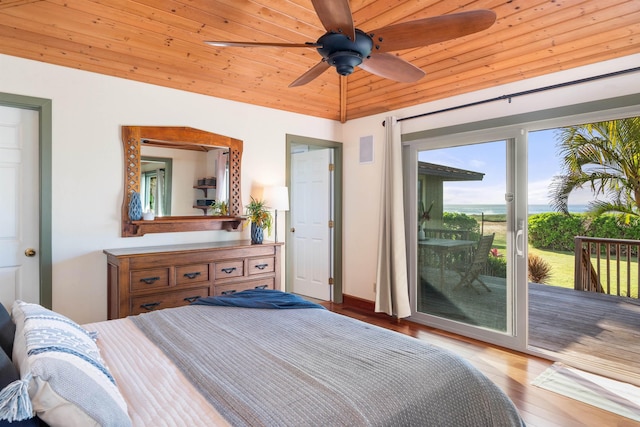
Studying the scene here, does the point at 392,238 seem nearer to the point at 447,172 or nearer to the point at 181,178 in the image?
the point at 447,172

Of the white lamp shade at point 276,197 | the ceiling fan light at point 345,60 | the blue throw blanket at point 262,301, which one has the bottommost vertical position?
the blue throw blanket at point 262,301

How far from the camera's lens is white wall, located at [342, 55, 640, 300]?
283cm

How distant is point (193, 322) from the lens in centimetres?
194

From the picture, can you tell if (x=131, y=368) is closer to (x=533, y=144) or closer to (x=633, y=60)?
(x=633, y=60)

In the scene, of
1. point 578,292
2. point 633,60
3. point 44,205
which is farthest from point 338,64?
point 578,292

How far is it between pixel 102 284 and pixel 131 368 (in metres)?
2.03

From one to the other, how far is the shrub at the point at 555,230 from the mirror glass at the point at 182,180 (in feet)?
16.8

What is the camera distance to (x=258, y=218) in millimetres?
3859

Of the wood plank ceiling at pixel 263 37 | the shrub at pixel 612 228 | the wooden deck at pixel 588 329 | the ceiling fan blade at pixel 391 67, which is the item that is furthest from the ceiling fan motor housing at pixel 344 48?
the shrub at pixel 612 228

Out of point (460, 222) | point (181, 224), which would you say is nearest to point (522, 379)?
point (460, 222)

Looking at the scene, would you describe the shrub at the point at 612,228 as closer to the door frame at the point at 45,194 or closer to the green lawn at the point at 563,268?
the green lawn at the point at 563,268

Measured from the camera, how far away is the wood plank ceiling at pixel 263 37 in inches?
100

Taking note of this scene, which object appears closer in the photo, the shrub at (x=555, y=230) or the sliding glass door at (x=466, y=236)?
the sliding glass door at (x=466, y=236)

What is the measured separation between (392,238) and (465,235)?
29.4 inches
